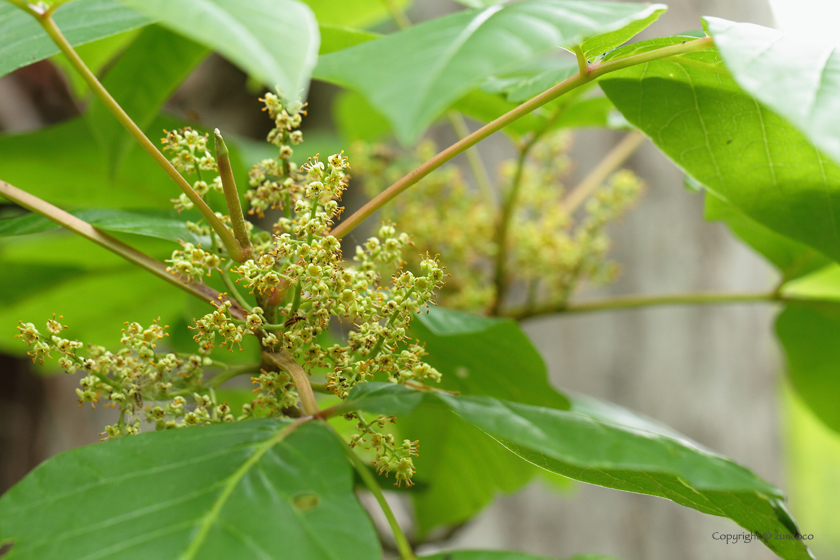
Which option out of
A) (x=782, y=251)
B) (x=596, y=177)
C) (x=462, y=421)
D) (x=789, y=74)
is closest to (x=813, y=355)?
(x=782, y=251)

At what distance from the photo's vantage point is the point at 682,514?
5.76 feet

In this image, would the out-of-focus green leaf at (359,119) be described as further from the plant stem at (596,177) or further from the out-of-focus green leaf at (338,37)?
the out-of-focus green leaf at (338,37)

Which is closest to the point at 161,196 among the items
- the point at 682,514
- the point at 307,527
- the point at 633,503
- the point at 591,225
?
the point at 591,225

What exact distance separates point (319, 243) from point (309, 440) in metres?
0.16

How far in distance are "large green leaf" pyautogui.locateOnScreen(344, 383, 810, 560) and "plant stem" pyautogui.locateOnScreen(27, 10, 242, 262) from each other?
0.18 meters

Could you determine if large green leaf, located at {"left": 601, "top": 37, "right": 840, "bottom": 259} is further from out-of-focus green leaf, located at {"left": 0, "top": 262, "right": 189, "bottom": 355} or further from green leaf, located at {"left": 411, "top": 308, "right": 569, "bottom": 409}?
out-of-focus green leaf, located at {"left": 0, "top": 262, "right": 189, "bottom": 355}

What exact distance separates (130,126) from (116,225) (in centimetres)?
13

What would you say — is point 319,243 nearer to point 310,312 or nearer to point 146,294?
point 310,312

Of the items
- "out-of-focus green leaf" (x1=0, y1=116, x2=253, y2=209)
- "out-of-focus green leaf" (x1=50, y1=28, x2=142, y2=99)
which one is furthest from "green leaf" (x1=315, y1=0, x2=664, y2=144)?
"out-of-focus green leaf" (x1=50, y1=28, x2=142, y2=99)

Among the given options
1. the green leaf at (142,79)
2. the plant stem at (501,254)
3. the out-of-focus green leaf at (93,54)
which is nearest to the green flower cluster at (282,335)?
the green leaf at (142,79)

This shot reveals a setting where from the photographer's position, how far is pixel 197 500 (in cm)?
40

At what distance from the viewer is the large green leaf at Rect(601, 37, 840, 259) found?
0.57m

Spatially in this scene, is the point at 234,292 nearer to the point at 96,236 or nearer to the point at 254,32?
the point at 96,236

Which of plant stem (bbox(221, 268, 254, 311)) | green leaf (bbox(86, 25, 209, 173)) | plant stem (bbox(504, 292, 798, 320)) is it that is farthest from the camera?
plant stem (bbox(504, 292, 798, 320))
